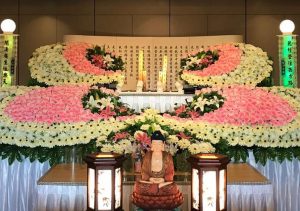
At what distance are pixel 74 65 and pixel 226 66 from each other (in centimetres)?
169

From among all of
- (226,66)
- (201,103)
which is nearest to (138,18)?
(226,66)

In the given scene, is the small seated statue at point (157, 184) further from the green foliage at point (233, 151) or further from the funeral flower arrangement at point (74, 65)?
the funeral flower arrangement at point (74, 65)

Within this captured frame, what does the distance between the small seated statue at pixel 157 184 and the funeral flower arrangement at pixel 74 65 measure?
2.79 m

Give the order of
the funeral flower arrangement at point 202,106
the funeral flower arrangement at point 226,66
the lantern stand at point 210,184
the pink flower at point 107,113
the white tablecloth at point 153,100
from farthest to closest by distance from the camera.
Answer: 1. the white tablecloth at point 153,100
2. the funeral flower arrangement at point 226,66
3. the funeral flower arrangement at point 202,106
4. the pink flower at point 107,113
5. the lantern stand at point 210,184

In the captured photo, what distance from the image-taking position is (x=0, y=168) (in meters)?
4.10

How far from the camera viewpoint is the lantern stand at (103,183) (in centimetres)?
294

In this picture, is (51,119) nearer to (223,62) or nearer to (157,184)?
(157,184)

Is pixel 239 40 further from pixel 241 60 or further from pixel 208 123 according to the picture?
pixel 208 123

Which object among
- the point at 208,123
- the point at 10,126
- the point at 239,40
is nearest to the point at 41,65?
the point at 10,126

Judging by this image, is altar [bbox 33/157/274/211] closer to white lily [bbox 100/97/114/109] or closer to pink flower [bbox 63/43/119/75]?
white lily [bbox 100/97/114/109]

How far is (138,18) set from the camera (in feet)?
29.2

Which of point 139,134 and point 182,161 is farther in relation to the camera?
point 182,161

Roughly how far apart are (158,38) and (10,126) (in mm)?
4894

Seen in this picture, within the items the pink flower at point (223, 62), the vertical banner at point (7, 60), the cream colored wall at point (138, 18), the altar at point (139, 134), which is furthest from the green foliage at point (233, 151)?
the cream colored wall at point (138, 18)
